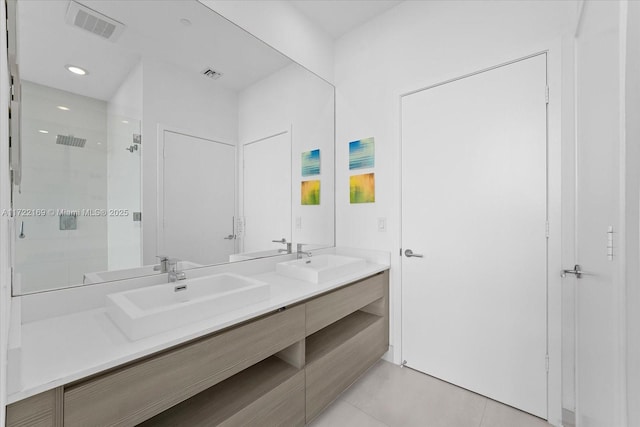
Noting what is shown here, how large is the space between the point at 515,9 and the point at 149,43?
2.12m

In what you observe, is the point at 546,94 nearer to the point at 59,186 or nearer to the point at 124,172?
the point at 124,172

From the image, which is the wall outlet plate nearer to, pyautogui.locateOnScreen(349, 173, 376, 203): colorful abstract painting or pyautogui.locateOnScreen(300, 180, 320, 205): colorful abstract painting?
pyautogui.locateOnScreen(300, 180, 320, 205): colorful abstract painting

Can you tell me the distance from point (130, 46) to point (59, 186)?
777 mm

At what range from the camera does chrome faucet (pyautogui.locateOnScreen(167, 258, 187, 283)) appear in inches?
56.7

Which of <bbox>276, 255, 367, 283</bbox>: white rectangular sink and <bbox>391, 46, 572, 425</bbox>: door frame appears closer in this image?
<bbox>391, 46, 572, 425</bbox>: door frame

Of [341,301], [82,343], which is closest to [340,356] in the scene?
[341,301]

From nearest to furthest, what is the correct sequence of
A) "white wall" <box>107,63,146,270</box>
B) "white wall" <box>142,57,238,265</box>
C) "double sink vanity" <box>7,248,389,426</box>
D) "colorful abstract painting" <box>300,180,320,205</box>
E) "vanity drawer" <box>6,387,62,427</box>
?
"vanity drawer" <box>6,387,62,427</box> → "double sink vanity" <box>7,248,389,426</box> → "white wall" <box>107,63,146,270</box> → "white wall" <box>142,57,238,265</box> → "colorful abstract painting" <box>300,180,320,205</box>

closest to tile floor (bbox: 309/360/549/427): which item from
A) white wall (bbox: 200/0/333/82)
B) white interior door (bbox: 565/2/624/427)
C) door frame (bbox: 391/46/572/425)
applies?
door frame (bbox: 391/46/572/425)

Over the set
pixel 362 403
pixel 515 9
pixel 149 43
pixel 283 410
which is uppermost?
pixel 515 9

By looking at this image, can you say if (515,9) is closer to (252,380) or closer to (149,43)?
(149,43)

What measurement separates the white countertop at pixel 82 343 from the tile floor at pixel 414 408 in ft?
2.94

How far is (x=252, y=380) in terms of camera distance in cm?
136

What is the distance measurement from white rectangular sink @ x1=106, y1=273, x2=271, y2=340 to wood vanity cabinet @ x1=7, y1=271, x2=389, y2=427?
0.10 metres

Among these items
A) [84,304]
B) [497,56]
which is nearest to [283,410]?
[84,304]
